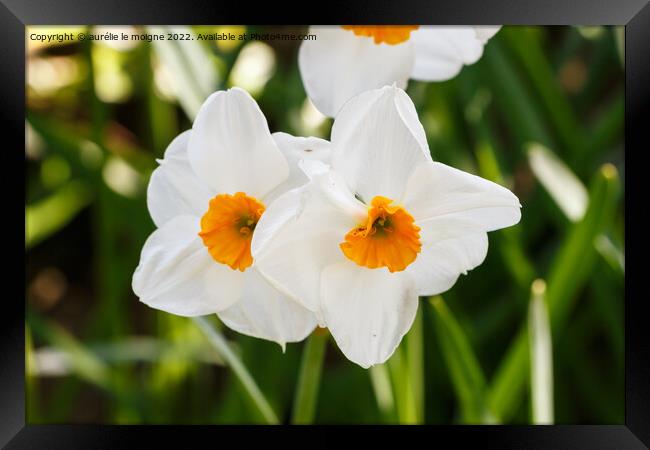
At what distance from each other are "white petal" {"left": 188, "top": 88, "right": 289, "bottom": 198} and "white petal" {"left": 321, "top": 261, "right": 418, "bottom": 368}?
10cm

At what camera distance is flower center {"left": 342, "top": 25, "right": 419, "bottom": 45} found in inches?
27.4

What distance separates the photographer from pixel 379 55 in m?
0.69

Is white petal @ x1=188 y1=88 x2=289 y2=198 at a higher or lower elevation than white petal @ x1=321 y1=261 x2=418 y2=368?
higher

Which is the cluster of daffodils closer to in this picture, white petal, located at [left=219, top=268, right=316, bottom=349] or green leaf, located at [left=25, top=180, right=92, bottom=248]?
white petal, located at [left=219, top=268, right=316, bottom=349]

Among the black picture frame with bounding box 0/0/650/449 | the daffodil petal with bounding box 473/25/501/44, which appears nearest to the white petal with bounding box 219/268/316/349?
the black picture frame with bounding box 0/0/650/449

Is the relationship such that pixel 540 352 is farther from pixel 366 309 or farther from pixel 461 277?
pixel 461 277

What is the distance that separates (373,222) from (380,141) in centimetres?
6

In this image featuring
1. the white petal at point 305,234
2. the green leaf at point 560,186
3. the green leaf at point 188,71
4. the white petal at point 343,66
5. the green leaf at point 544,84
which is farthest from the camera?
the green leaf at point 544,84

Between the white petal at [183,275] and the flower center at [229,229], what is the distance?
0.02 m

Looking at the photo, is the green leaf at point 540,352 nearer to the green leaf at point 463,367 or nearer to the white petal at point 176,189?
the green leaf at point 463,367

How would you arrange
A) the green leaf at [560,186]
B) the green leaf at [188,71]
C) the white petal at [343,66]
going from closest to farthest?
the white petal at [343,66]
the green leaf at [188,71]
the green leaf at [560,186]

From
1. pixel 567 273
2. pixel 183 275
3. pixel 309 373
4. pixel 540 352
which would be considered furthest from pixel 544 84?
pixel 183 275

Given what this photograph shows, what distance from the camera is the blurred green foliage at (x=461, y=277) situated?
110cm

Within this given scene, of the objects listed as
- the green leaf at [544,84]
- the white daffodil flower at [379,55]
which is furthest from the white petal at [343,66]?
the green leaf at [544,84]
